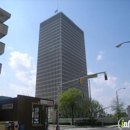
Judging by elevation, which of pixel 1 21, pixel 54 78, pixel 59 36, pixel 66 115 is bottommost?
pixel 66 115

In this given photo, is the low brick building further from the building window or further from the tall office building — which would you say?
the tall office building

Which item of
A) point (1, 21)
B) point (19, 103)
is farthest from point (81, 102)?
point (1, 21)

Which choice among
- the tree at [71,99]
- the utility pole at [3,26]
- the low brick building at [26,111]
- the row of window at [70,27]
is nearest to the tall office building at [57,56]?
the row of window at [70,27]

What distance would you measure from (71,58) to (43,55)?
25.7 meters

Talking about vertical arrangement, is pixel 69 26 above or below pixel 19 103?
above

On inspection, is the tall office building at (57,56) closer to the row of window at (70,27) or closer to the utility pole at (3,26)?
the row of window at (70,27)

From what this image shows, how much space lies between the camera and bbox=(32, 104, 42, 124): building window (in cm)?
1959

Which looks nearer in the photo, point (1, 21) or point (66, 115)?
point (1, 21)

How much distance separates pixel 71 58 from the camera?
152 metres

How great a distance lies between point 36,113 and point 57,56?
124969 millimetres

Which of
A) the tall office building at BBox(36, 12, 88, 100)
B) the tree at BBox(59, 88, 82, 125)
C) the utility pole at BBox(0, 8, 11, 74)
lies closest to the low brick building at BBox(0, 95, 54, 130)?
the utility pole at BBox(0, 8, 11, 74)

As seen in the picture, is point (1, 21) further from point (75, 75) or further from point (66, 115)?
point (75, 75)

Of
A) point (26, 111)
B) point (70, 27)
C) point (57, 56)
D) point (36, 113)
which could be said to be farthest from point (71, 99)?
point (70, 27)

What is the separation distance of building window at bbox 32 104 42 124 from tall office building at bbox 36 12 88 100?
378 feet
